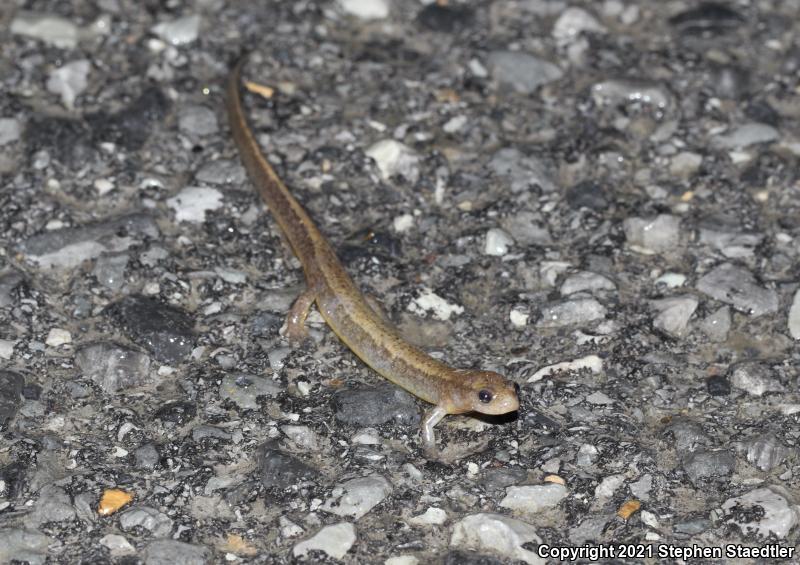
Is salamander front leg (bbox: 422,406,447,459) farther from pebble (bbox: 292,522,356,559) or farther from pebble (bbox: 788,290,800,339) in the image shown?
pebble (bbox: 788,290,800,339)

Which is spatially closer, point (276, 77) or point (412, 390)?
point (412, 390)

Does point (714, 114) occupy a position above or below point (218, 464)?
above

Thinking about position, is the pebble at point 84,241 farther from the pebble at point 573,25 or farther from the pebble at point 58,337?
the pebble at point 573,25

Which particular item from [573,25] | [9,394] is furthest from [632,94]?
[9,394]

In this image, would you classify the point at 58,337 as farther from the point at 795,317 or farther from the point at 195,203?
the point at 795,317

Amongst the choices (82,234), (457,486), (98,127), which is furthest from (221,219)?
(457,486)

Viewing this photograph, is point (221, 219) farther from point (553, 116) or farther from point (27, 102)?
point (553, 116)

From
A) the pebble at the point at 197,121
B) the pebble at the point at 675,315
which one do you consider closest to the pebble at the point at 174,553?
the pebble at the point at 675,315
